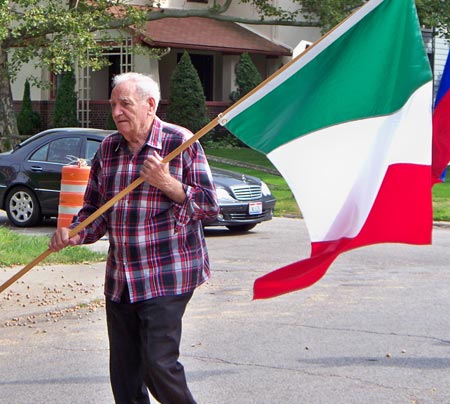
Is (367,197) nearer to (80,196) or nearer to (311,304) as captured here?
(311,304)

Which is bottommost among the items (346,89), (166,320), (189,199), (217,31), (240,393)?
(240,393)

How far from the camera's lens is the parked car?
15359 millimetres

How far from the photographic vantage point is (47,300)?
948 cm

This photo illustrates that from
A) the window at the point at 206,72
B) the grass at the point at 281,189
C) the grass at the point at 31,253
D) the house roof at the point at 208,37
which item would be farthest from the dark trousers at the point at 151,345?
the window at the point at 206,72

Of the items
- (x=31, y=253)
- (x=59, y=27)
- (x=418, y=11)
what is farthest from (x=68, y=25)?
(x=31, y=253)

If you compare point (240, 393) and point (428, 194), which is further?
point (240, 393)

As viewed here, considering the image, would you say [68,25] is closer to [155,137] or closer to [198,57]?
[198,57]

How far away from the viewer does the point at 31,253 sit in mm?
11930

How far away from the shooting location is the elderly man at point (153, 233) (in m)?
4.82

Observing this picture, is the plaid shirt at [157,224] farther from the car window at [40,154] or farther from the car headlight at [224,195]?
the car window at [40,154]

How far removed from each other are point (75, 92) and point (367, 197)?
31955mm

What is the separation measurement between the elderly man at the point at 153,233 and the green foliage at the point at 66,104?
3073 cm

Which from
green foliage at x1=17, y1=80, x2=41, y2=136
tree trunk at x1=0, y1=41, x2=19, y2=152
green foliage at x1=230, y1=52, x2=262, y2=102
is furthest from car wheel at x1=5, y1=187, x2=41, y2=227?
green foliage at x1=17, y1=80, x2=41, y2=136

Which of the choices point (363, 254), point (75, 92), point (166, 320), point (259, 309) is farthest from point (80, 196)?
point (75, 92)
